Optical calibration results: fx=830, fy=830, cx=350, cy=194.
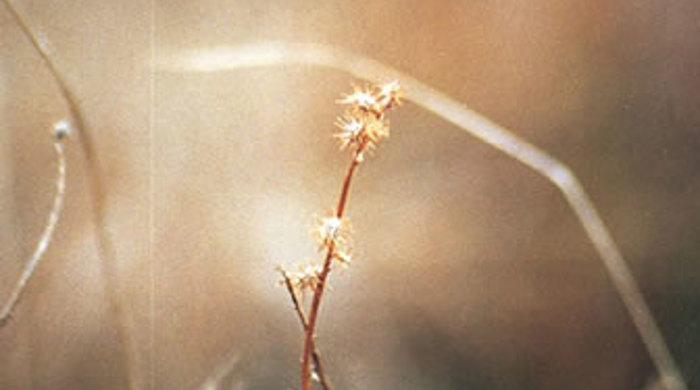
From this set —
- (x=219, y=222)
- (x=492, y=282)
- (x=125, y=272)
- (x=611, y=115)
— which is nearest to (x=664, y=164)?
(x=611, y=115)

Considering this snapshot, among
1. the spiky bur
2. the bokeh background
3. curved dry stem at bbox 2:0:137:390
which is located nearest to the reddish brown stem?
the spiky bur

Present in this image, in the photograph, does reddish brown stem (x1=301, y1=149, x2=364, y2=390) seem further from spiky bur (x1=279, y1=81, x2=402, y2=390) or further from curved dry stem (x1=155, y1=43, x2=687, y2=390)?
curved dry stem (x1=155, y1=43, x2=687, y2=390)

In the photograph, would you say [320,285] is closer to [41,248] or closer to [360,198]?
[360,198]

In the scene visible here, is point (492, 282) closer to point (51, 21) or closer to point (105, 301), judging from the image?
point (105, 301)

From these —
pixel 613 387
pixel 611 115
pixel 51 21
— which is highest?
pixel 51 21

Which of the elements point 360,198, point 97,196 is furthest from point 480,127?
point 97,196

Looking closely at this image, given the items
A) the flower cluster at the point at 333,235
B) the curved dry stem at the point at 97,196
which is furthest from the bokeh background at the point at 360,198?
the flower cluster at the point at 333,235
